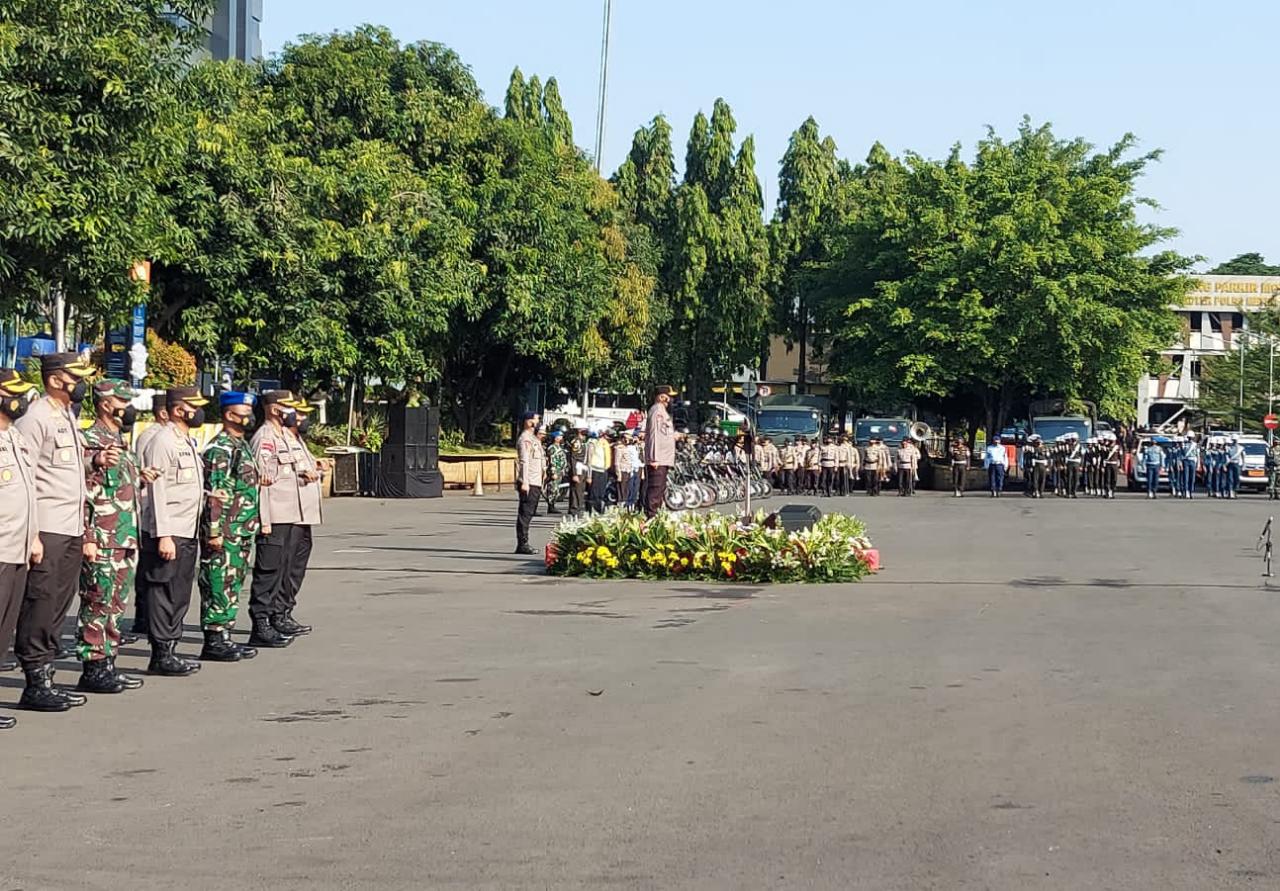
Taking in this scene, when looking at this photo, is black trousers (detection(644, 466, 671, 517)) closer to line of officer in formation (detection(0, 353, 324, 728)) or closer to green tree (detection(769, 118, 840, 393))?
line of officer in formation (detection(0, 353, 324, 728))

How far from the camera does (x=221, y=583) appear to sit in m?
11.7

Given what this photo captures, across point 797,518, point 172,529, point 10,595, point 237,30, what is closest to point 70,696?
point 10,595

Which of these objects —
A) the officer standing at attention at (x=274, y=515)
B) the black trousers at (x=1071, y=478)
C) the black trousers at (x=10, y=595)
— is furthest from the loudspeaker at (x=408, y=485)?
the black trousers at (x=10, y=595)

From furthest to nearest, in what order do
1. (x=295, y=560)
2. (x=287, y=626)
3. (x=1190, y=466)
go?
(x=1190, y=466) → (x=295, y=560) → (x=287, y=626)

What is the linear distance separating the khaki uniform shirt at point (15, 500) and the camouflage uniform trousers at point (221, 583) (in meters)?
2.59

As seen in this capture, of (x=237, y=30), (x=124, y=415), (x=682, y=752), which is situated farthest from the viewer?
(x=237, y=30)

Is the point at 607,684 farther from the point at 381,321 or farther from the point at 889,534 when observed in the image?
the point at 381,321

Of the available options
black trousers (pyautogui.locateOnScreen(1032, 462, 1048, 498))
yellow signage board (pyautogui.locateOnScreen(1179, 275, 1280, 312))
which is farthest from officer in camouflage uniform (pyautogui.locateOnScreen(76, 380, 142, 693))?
yellow signage board (pyautogui.locateOnScreen(1179, 275, 1280, 312))

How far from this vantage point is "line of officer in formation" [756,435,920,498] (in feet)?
145

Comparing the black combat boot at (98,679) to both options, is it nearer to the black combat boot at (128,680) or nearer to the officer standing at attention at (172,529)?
the black combat boot at (128,680)

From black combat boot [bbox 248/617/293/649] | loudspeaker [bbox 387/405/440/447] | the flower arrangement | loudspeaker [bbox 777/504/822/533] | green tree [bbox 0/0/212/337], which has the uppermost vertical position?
green tree [bbox 0/0/212/337]

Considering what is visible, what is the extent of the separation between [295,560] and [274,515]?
491mm

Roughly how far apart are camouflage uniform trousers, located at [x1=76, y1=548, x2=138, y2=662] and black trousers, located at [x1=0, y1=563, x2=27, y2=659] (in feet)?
2.61

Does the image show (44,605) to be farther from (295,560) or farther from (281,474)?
(295,560)
